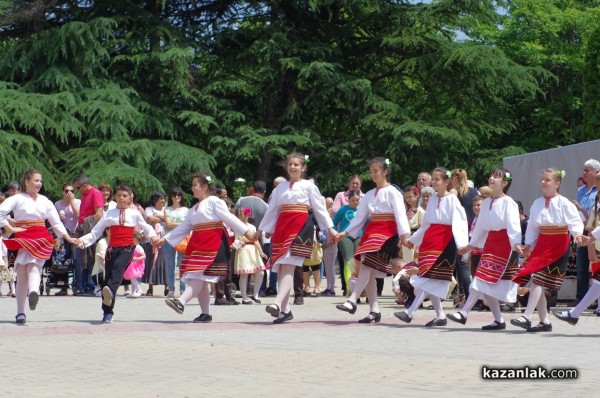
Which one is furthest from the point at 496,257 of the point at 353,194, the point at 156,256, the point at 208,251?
the point at 156,256

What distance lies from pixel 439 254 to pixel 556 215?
1362mm

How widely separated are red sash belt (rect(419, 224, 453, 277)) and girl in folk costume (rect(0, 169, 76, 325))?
Answer: 13.3 ft

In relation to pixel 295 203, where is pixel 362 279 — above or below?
below

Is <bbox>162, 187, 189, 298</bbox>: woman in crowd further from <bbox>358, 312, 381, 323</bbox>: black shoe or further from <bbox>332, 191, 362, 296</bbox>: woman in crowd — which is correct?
<bbox>358, 312, 381, 323</bbox>: black shoe

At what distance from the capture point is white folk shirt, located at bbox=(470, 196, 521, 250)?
1190 centimetres

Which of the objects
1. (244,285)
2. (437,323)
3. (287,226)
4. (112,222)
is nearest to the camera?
(437,323)

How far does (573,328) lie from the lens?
12.2m

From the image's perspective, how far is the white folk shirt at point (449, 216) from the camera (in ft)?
40.3

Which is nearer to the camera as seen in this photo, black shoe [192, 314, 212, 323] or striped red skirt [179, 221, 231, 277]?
striped red skirt [179, 221, 231, 277]

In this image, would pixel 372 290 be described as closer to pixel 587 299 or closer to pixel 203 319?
pixel 203 319

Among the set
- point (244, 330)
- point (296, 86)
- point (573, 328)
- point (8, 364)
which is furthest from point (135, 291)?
point (296, 86)

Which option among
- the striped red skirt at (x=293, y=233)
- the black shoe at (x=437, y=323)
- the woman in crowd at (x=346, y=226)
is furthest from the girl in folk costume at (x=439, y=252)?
the woman in crowd at (x=346, y=226)

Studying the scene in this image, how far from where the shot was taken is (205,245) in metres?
12.9

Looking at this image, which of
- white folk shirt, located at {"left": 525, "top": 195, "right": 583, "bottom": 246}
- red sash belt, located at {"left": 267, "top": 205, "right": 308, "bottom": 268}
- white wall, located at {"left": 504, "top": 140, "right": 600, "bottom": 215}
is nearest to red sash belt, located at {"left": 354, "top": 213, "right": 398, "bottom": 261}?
red sash belt, located at {"left": 267, "top": 205, "right": 308, "bottom": 268}
